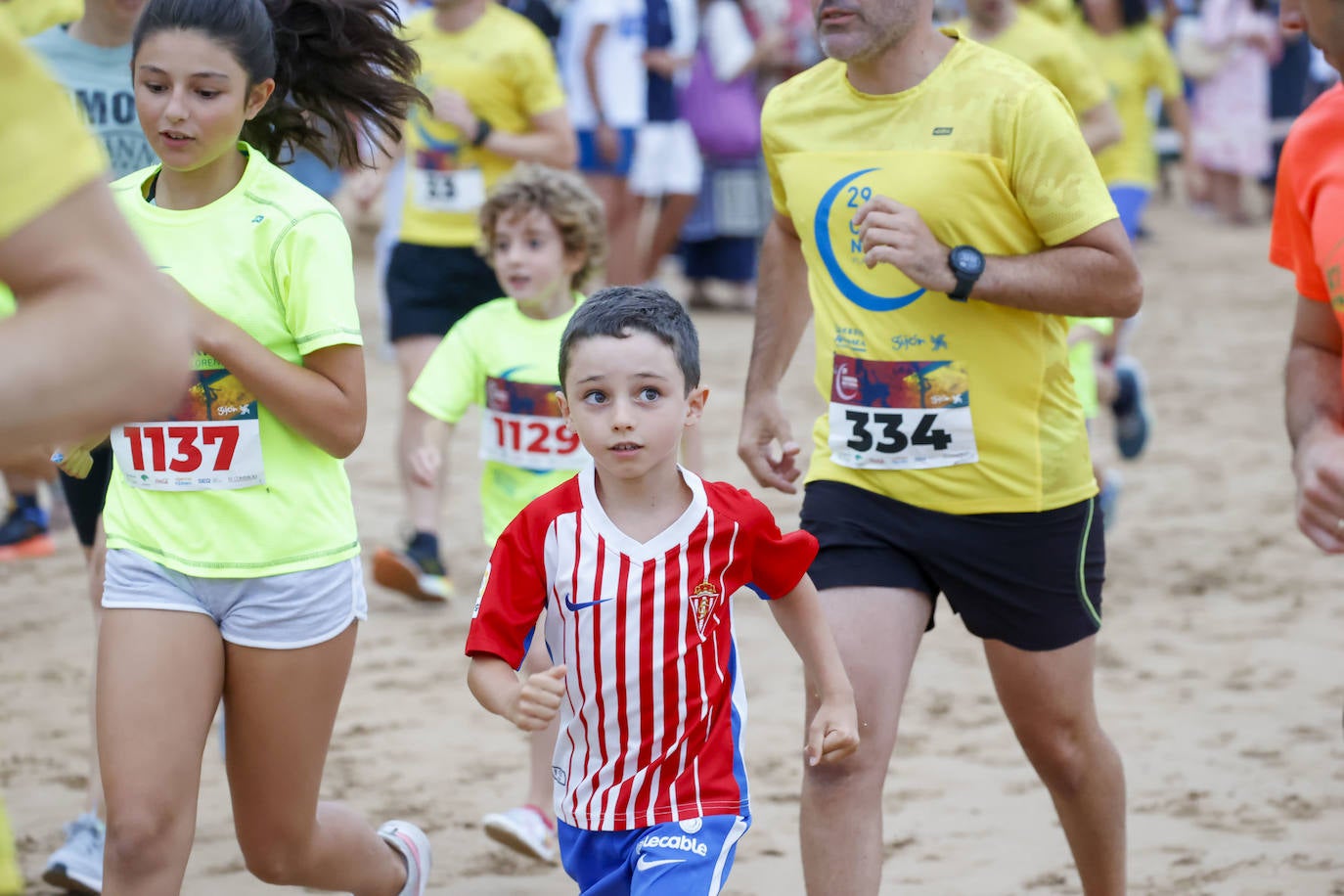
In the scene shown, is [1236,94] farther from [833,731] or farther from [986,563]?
[833,731]

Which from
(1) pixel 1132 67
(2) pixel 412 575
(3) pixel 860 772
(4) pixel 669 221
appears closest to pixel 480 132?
(2) pixel 412 575

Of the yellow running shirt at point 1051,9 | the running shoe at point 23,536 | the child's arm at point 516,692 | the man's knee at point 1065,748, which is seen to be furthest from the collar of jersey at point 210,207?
the yellow running shirt at point 1051,9

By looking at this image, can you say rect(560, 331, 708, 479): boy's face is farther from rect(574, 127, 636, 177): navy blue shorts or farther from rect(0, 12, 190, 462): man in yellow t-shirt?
rect(574, 127, 636, 177): navy blue shorts

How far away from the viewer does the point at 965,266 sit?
3.26 meters

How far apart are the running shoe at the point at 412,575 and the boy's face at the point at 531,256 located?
186 cm

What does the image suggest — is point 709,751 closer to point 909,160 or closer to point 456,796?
point 909,160

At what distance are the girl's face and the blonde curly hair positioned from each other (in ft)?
5.55

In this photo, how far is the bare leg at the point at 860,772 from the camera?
3.21 metres

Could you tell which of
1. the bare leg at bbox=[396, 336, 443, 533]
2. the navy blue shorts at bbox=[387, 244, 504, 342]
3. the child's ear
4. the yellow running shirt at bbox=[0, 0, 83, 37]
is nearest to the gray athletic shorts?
the child's ear

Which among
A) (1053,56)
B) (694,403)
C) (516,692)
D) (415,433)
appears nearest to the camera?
(516,692)

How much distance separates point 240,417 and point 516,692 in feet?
2.47

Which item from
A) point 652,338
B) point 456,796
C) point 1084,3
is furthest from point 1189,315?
A: point 652,338

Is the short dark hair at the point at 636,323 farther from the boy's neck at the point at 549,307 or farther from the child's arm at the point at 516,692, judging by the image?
the boy's neck at the point at 549,307

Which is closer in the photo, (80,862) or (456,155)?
(80,862)
